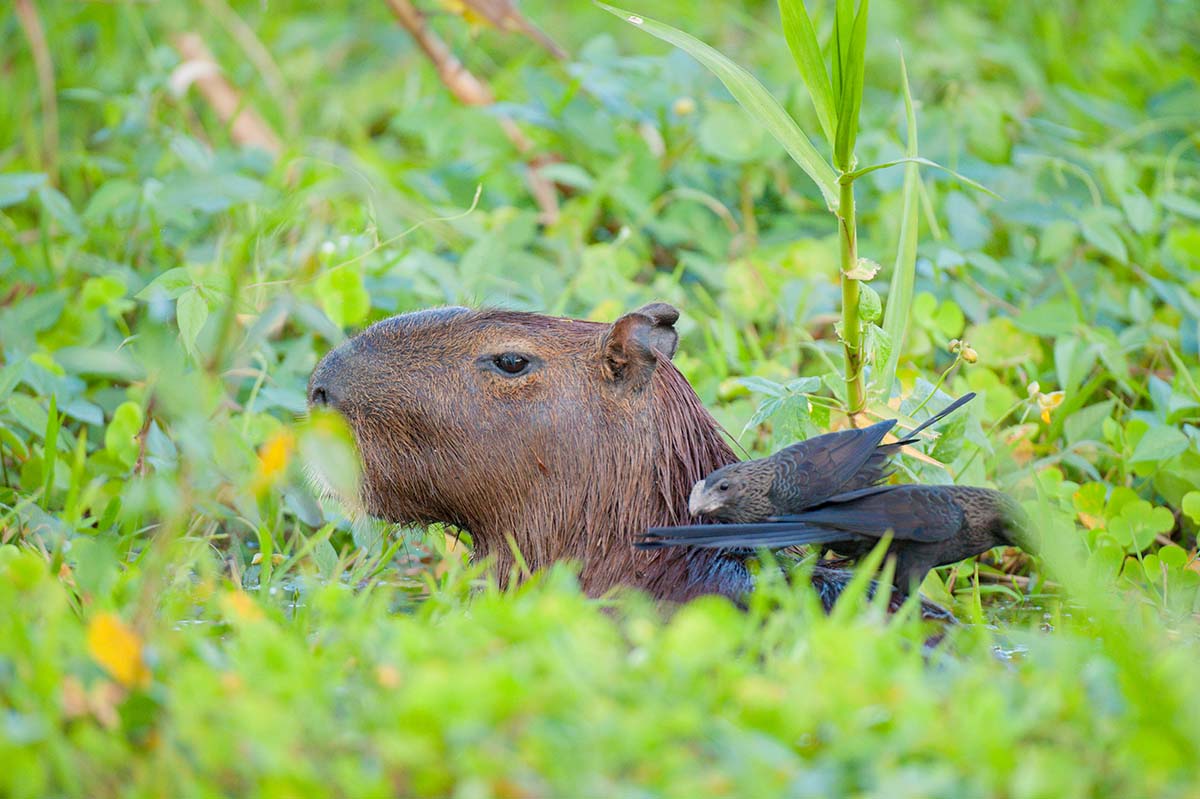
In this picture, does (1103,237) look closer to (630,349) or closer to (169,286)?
(630,349)

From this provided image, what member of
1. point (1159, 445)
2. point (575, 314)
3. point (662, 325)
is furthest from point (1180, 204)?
point (662, 325)

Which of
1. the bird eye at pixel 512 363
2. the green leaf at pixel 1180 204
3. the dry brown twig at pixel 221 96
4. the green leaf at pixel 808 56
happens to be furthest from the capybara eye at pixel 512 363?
the dry brown twig at pixel 221 96

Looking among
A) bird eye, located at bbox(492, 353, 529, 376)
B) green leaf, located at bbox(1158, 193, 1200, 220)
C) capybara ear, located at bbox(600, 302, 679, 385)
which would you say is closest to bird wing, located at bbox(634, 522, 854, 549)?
capybara ear, located at bbox(600, 302, 679, 385)

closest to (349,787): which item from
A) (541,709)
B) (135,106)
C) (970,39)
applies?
(541,709)

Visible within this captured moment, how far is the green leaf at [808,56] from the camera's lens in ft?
9.39

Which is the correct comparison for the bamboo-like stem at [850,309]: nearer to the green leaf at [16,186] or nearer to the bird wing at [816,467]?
the bird wing at [816,467]

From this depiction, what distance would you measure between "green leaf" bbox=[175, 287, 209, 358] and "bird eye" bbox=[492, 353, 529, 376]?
0.76 metres

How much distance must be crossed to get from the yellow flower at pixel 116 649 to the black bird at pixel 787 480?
3.64 ft

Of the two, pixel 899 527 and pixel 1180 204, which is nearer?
pixel 899 527

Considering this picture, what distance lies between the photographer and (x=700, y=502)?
8.52 ft

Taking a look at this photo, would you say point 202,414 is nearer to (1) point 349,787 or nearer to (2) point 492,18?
(1) point 349,787

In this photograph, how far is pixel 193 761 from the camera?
1.76 m

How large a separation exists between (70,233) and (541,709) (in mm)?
3529

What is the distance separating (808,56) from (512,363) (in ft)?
2.89
